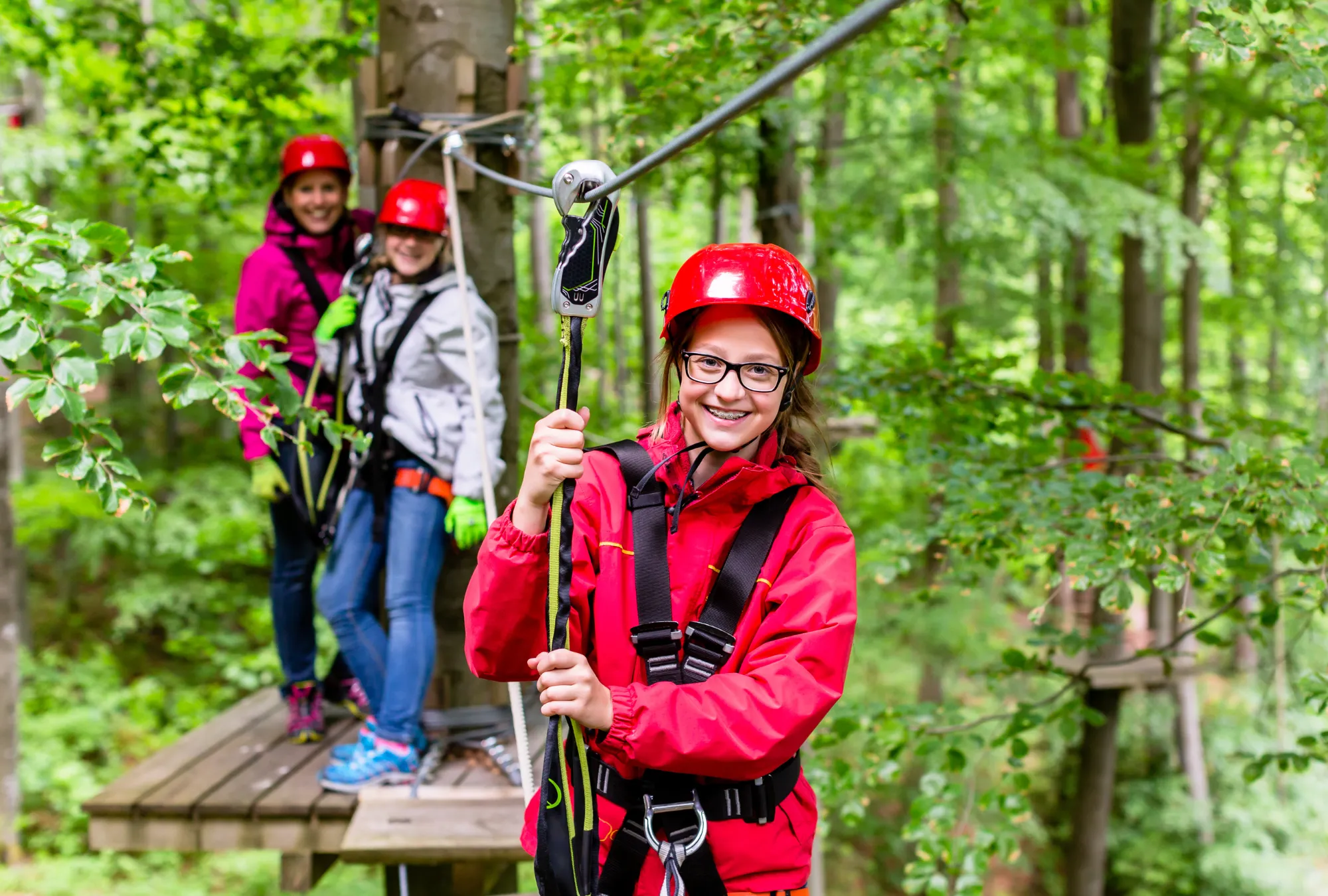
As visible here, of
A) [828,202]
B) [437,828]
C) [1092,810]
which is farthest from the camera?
[828,202]

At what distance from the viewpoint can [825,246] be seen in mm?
8086

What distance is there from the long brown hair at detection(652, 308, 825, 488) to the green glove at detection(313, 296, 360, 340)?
151 cm

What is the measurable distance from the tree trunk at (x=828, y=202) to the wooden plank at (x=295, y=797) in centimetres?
452

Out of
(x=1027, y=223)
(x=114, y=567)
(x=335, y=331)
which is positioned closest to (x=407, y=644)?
(x=335, y=331)

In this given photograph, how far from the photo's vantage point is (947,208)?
348 inches

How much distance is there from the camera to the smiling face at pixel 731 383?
1773mm

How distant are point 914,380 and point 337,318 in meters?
2.09

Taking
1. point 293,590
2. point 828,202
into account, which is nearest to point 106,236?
point 293,590

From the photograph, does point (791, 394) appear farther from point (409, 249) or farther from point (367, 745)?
point (367, 745)

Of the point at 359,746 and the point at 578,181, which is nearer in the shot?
the point at 578,181

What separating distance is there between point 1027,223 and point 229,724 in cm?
563

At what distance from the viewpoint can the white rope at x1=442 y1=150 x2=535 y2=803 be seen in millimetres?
2043

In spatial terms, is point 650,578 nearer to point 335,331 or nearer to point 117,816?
point 335,331

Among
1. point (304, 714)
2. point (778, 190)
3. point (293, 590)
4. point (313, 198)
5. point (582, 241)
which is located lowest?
point (304, 714)
